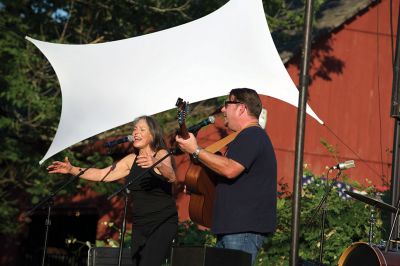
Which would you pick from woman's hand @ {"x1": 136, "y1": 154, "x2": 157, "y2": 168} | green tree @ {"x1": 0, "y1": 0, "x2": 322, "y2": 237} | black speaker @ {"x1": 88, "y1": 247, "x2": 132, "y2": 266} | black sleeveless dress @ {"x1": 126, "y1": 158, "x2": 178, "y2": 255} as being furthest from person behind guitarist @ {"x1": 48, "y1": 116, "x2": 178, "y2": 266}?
green tree @ {"x1": 0, "y1": 0, "x2": 322, "y2": 237}

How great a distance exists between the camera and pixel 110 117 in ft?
30.0

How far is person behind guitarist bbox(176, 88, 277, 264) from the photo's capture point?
6.12m

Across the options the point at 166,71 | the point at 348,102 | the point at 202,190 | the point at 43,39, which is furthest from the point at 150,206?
the point at 348,102

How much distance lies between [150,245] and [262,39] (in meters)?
2.98

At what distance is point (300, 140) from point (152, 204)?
4.41 feet

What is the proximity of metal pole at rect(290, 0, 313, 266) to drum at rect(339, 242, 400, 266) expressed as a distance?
407 mm

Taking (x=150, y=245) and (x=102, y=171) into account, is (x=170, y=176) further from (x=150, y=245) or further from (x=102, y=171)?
(x=102, y=171)

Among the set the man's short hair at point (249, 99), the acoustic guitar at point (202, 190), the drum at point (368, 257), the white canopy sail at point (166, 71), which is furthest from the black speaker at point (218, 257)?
the white canopy sail at point (166, 71)

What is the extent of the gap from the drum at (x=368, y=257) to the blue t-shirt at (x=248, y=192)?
98 cm

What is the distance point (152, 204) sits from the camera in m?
7.47

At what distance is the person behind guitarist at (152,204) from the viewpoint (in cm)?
737

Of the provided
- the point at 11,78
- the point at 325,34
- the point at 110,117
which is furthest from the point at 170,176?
the point at 325,34

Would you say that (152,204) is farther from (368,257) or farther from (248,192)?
(368,257)

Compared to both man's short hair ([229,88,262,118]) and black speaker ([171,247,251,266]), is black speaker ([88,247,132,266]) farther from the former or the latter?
man's short hair ([229,88,262,118])
